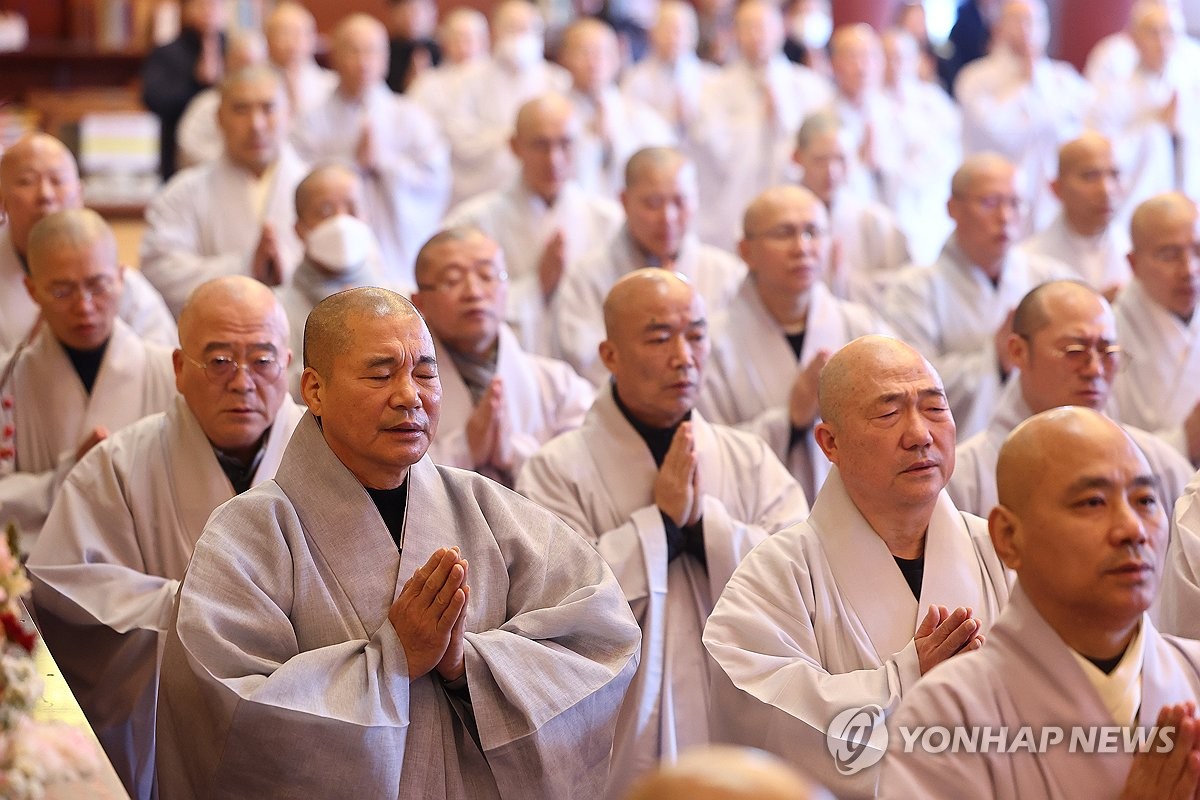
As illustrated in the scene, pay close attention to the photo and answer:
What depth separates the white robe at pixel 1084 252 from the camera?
25.4 ft

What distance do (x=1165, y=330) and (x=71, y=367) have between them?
417cm

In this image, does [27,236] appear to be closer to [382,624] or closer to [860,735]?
[382,624]

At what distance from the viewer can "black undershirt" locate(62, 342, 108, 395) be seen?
17.7 ft

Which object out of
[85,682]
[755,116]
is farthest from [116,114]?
[85,682]

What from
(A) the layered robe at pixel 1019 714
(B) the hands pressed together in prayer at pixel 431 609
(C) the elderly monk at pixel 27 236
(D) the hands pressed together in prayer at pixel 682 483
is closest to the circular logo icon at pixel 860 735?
(A) the layered robe at pixel 1019 714

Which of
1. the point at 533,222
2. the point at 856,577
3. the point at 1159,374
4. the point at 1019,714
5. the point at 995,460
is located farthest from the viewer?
the point at 533,222

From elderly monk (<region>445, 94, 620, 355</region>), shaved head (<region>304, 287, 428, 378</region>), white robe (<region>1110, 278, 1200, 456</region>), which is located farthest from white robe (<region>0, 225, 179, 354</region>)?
white robe (<region>1110, 278, 1200, 456</region>)

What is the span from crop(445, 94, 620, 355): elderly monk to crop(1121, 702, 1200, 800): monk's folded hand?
5.39 metres

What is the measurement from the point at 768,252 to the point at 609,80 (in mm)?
4648

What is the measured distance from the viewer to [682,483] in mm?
4527

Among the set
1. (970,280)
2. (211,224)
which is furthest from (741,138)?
(211,224)

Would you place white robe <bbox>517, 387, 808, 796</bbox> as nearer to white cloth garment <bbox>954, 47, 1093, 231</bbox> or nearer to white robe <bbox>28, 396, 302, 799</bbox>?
white robe <bbox>28, 396, 302, 799</bbox>

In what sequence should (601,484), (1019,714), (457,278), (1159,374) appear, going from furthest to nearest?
(1159,374) < (457,278) < (601,484) < (1019,714)

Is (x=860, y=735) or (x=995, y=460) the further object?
(x=995, y=460)
